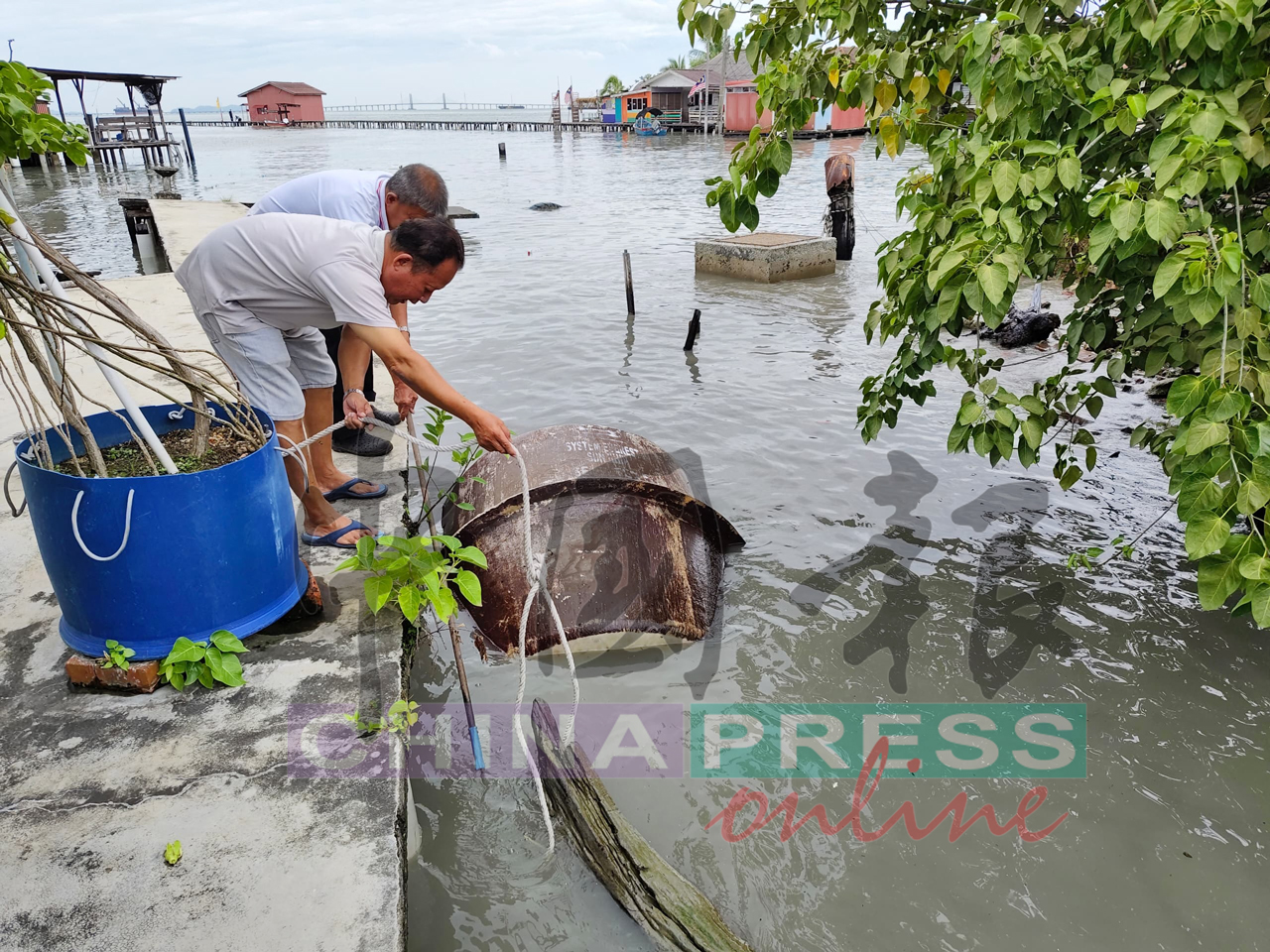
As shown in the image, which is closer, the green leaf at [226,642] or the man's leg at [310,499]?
the green leaf at [226,642]

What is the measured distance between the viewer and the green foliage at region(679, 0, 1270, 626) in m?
2.48

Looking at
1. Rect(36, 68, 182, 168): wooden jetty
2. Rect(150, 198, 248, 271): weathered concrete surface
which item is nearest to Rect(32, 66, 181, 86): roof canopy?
Rect(36, 68, 182, 168): wooden jetty

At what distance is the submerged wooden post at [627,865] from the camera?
2.36 meters

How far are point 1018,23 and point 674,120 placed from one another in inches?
2646

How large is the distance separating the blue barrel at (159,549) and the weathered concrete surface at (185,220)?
991 cm

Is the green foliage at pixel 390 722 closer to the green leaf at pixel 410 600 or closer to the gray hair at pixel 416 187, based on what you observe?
the green leaf at pixel 410 600

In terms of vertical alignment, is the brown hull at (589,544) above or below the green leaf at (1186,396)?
below

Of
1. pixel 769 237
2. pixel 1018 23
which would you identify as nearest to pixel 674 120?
pixel 769 237

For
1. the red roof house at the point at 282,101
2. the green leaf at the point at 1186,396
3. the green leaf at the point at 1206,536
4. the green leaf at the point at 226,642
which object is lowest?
the green leaf at the point at 226,642

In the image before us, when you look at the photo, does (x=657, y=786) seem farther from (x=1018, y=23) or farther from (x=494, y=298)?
(x=494, y=298)

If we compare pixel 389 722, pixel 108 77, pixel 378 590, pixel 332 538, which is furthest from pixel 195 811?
pixel 108 77

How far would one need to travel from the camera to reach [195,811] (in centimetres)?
239

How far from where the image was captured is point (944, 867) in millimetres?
2992

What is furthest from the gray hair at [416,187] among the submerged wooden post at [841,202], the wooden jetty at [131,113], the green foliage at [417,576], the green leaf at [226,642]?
the wooden jetty at [131,113]
